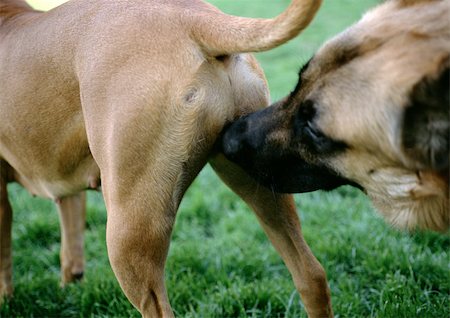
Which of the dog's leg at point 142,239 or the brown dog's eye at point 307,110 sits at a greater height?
the brown dog's eye at point 307,110

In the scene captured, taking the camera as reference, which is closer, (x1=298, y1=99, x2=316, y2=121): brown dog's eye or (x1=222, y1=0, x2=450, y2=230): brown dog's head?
(x1=222, y1=0, x2=450, y2=230): brown dog's head

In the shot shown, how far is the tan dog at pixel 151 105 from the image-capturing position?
2.98 metres

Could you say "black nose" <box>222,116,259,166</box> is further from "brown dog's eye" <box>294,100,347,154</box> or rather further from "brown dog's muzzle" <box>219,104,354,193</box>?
"brown dog's eye" <box>294,100,347,154</box>

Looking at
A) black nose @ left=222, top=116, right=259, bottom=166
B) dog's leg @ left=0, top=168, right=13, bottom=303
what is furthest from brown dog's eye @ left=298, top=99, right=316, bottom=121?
dog's leg @ left=0, top=168, right=13, bottom=303

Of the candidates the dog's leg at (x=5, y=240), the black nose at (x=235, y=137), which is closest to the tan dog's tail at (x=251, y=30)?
the black nose at (x=235, y=137)

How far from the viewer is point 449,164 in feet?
8.86

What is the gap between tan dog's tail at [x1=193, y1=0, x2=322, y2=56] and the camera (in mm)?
2896

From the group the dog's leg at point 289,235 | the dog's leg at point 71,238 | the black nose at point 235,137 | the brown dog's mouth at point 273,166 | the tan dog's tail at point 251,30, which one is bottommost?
the dog's leg at point 71,238

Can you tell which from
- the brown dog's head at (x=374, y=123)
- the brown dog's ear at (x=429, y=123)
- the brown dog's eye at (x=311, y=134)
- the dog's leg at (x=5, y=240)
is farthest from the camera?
the dog's leg at (x=5, y=240)

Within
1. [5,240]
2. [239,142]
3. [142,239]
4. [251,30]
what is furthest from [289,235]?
[5,240]

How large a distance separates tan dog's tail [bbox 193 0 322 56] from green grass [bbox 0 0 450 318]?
Answer: 97 cm

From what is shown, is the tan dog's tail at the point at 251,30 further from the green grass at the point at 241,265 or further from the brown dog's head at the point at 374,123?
the green grass at the point at 241,265

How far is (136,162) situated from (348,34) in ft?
3.72

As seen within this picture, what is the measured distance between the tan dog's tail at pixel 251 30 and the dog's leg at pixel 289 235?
728 mm
